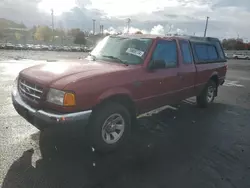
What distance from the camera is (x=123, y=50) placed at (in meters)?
4.62

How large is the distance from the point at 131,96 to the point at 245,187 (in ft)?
6.89

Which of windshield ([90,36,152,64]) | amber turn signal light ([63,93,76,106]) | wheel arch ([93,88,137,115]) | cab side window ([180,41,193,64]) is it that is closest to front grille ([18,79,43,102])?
amber turn signal light ([63,93,76,106])

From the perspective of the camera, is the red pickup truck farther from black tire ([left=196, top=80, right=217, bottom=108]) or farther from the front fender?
black tire ([left=196, top=80, right=217, bottom=108])

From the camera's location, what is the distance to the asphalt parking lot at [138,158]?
3.09m

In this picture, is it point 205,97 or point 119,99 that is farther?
point 205,97

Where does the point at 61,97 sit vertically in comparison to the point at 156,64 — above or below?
below

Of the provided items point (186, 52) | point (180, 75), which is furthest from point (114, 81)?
point (186, 52)

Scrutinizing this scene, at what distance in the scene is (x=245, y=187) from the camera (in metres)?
3.14

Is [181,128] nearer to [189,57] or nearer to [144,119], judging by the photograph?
[144,119]

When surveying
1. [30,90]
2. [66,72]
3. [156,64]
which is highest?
[156,64]

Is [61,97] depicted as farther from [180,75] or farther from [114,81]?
A: [180,75]

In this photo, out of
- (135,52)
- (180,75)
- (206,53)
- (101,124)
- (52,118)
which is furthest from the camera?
(206,53)

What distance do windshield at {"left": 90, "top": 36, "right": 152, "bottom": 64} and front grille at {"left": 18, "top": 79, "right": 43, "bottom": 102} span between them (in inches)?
60.2

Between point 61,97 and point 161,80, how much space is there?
2.10 metres
